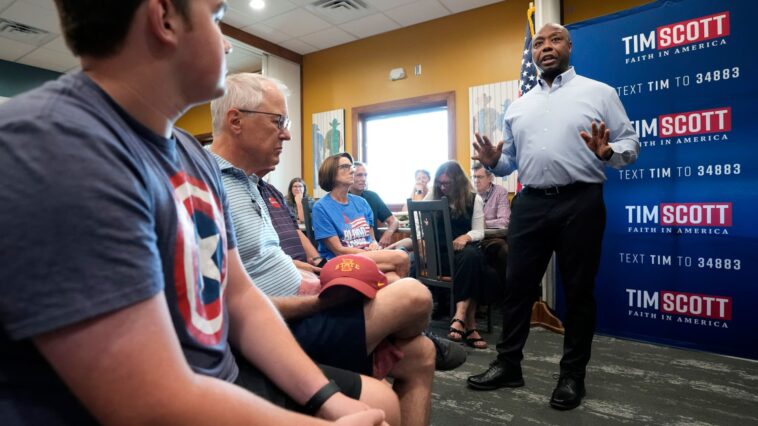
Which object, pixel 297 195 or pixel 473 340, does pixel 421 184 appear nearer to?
pixel 297 195

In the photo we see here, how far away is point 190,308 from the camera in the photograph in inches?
22.5

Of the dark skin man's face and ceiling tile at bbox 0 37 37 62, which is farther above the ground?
ceiling tile at bbox 0 37 37 62

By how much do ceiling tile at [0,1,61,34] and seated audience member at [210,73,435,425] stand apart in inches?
185

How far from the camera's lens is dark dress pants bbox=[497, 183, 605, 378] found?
6.31ft

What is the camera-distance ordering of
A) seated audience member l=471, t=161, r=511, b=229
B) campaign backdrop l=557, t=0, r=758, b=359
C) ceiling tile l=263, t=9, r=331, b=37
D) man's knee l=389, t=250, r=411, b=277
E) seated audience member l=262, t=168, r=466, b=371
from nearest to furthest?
seated audience member l=262, t=168, r=466, b=371
man's knee l=389, t=250, r=411, b=277
campaign backdrop l=557, t=0, r=758, b=359
seated audience member l=471, t=161, r=511, b=229
ceiling tile l=263, t=9, r=331, b=37

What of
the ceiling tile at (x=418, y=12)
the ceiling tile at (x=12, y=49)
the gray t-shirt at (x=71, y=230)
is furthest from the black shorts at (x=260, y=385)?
the ceiling tile at (x=12, y=49)

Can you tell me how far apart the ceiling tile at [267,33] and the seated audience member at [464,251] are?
3351 millimetres

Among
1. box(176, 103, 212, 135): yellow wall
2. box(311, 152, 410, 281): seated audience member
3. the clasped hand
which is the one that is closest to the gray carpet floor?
box(311, 152, 410, 281): seated audience member

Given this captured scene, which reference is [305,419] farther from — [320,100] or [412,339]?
[320,100]

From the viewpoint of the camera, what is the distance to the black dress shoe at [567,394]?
A: 1.85 metres

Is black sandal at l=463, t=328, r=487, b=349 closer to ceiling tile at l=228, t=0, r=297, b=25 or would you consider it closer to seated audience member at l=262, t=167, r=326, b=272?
seated audience member at l=262, t=167, r=326, b=272

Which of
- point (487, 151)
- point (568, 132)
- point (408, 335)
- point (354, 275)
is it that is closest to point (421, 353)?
point (408, 335)

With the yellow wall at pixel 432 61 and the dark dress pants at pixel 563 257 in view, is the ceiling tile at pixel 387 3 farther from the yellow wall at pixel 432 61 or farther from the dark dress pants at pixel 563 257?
the dark dress pants at pixel 563 257

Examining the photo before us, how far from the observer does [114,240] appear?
409 millimetres
